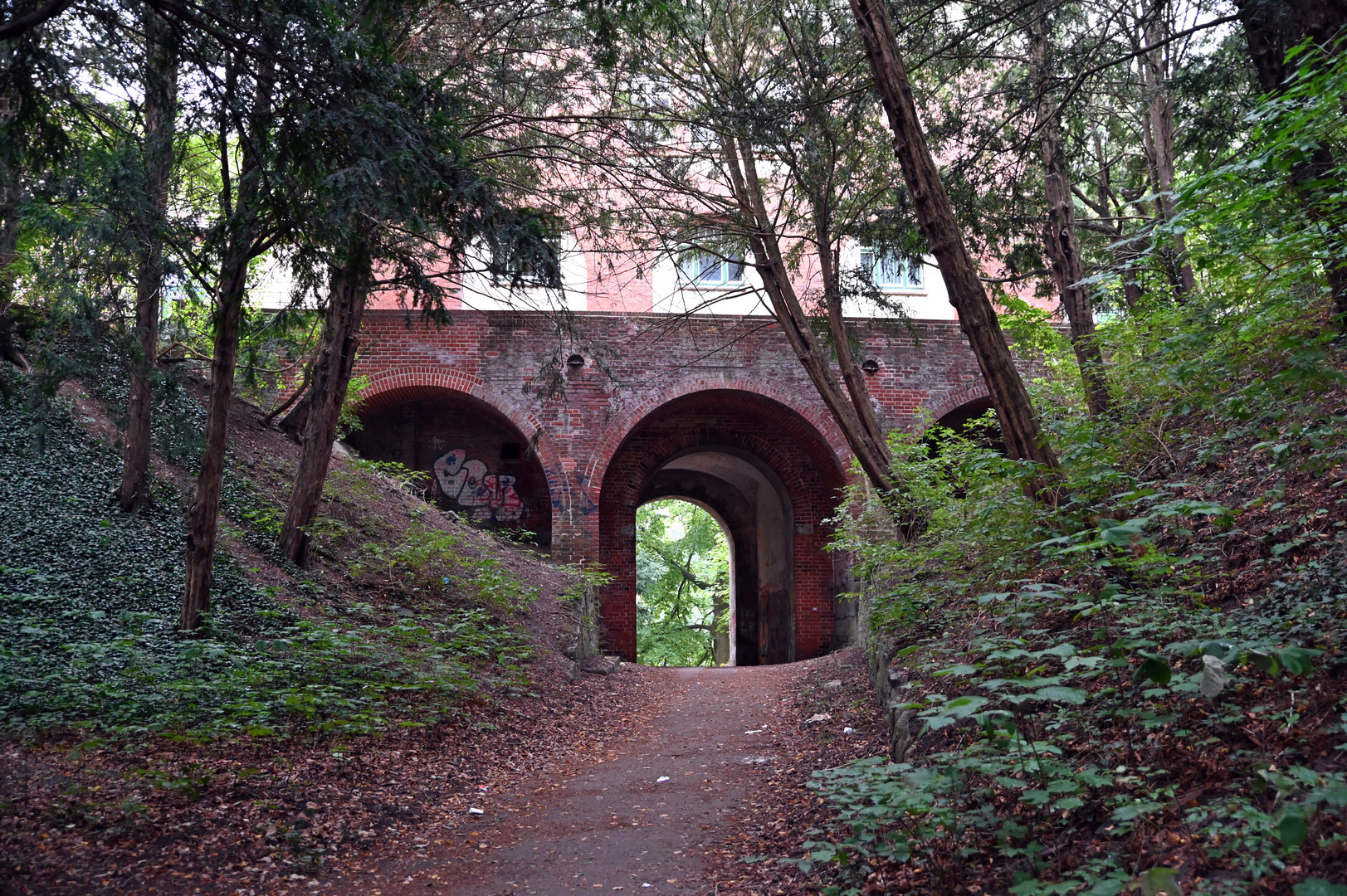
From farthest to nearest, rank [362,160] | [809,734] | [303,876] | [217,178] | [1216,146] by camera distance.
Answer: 1. [217,178]
2. [1216,146]
3. [809,734]
4. [362,160]
5. [303,876]

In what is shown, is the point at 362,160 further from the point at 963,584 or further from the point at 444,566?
the point at 444,566

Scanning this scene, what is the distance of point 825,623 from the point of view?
15977 millimetres

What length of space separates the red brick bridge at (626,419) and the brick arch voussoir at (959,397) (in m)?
0.03

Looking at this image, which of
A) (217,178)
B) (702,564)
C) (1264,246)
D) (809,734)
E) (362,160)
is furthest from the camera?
(702,564)

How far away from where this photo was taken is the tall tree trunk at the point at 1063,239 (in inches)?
263

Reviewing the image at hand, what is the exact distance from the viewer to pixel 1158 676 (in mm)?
2287

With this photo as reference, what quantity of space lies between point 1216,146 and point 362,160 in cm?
666

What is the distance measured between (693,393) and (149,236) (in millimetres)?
9328

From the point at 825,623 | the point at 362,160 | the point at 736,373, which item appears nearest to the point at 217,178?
the point at 362,160

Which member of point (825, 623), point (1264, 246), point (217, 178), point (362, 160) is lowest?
point (825, 623)

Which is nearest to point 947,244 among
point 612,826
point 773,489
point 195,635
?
point 612,826

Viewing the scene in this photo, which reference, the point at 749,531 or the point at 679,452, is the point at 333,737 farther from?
the point at 749,531

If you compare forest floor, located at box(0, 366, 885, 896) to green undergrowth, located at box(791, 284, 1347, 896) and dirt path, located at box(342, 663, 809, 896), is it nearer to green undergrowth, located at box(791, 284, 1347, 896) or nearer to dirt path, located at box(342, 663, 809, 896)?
dirt path, located at box(342, 663, 809, 896)

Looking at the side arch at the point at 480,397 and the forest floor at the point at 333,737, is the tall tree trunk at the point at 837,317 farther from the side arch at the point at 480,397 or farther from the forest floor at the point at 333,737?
the side arch at the point at 480,397
